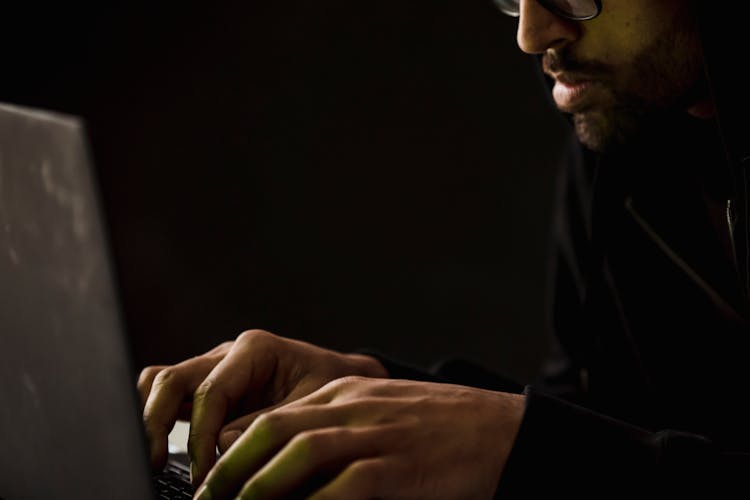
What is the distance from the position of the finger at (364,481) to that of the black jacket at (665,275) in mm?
393

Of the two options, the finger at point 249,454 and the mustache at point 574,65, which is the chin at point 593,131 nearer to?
the mustache at point 574,65

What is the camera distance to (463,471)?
61cm

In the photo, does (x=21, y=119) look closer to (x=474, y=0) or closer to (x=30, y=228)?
(x=30, y=228)

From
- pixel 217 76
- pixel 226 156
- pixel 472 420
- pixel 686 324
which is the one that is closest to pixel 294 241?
pixel 226 156

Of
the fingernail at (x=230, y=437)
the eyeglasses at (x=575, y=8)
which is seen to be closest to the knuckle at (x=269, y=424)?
the fingernail at (x=230, y=437)

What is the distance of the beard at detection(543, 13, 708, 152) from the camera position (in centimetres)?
110

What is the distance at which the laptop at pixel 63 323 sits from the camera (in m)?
0.45

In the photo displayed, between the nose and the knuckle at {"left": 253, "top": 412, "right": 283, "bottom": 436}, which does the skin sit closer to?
the knuckle at {"left": 253, "top": 412, "right": 283, "bottom": 436}

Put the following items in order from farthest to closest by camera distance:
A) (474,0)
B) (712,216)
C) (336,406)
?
(474,0) → (712,216) → (336,406)

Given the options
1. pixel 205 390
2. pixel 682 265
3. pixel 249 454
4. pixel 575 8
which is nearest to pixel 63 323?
pixel 249 454

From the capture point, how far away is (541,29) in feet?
3.58

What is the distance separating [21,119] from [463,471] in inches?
13.1

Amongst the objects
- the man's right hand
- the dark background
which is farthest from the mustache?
the dark background

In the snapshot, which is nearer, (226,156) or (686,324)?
(686,324)
